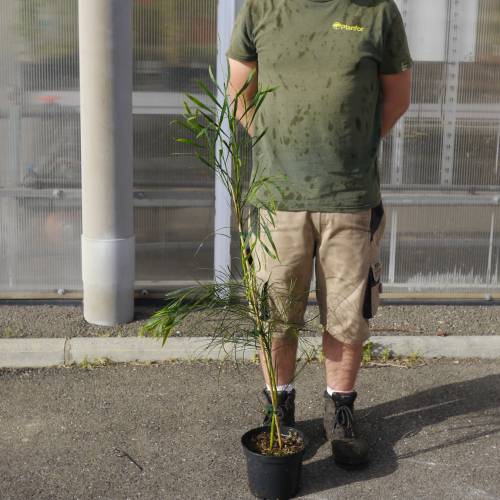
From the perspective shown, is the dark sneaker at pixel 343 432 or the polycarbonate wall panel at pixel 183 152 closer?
the dark sneaker at pixel 343 432

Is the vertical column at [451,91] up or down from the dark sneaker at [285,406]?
up

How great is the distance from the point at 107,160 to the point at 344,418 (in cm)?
222

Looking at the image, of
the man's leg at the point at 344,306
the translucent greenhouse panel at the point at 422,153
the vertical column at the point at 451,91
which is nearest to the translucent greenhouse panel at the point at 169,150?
the translucent greenhouse panel at the point at 422,153

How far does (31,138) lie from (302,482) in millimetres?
3118

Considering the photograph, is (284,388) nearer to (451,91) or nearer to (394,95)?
(394,95)

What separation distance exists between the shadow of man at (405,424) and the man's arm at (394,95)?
145 cm

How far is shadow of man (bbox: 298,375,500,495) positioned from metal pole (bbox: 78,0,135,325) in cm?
169

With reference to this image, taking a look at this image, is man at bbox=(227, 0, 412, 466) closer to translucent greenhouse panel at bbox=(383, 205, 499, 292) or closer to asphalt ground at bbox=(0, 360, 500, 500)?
asphalt ground at bbox=(0, 360, 500, 500)

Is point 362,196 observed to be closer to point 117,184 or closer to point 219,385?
point 219,385

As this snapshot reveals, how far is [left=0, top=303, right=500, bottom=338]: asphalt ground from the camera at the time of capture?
5.60 m

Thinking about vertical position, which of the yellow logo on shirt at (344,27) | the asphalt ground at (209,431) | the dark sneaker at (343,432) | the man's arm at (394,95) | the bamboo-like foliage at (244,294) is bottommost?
the asphalt ground at (209,431)

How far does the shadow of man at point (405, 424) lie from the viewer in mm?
4043

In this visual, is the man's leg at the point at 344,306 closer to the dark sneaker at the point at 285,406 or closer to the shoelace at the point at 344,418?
the shoelace at the point at 344,418

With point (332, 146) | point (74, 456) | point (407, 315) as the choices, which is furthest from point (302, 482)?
point (407, 315)
